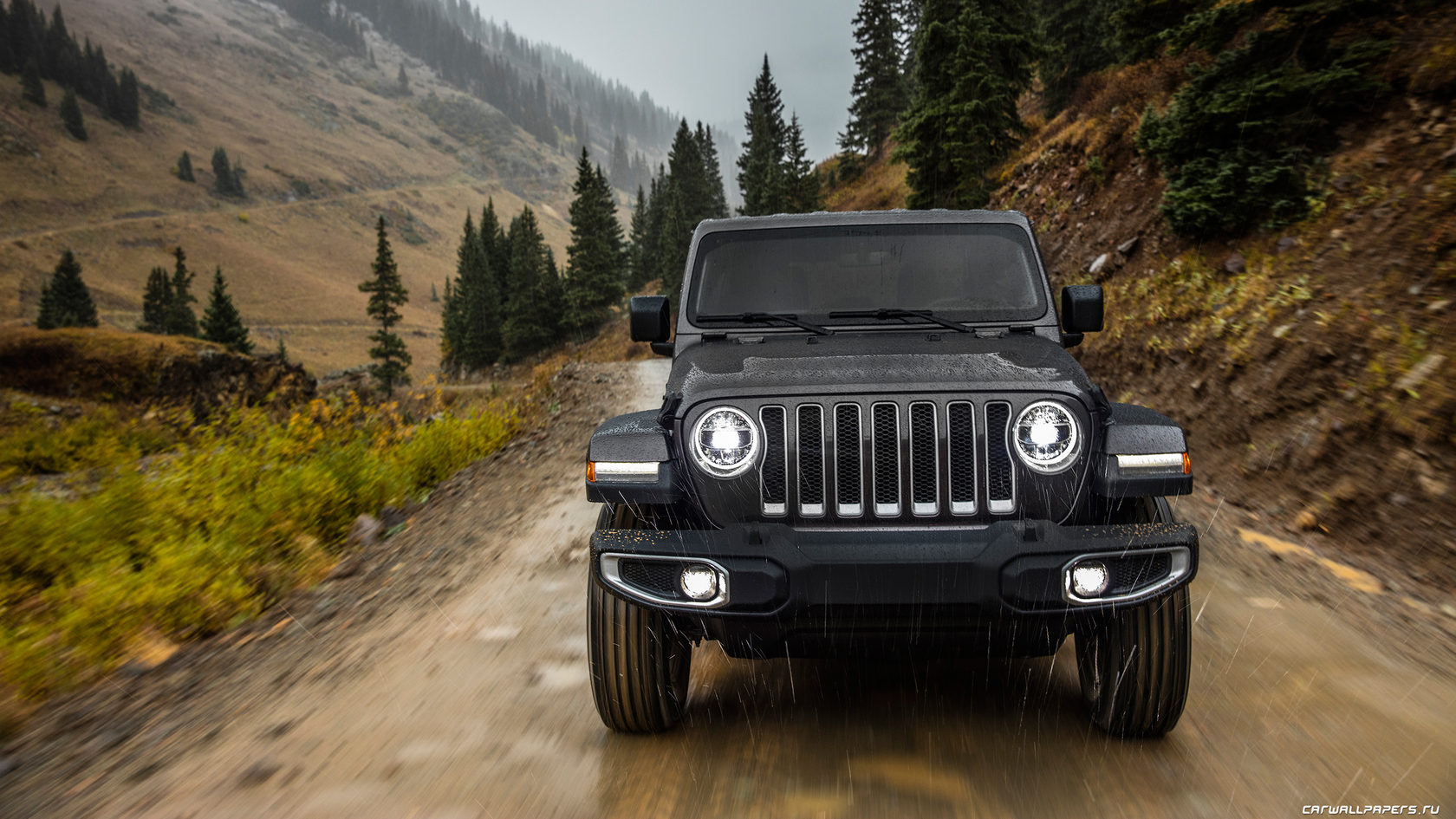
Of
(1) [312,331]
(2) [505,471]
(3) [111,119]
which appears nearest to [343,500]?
(2) [505,471]

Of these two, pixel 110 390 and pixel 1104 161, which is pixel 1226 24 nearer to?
pixel 1104 161

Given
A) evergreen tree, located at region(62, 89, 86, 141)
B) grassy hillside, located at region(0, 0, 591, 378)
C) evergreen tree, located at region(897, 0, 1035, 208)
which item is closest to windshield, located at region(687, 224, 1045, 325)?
evergreen tree, located at region(897, 0, 1035, 208)

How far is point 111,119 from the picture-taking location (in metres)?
116

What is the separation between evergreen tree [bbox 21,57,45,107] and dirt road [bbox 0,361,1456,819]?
145724mm

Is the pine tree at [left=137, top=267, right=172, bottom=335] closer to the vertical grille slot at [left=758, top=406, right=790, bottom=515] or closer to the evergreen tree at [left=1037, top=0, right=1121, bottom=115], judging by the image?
the evergreen tree at [left=1037, top=0, right=1121, bottom=115]

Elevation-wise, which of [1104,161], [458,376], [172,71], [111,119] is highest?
[172,71]

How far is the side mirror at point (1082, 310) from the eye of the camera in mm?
3541

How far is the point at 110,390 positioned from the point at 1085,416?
18.8m

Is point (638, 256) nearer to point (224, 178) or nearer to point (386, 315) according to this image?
point (386, 315)

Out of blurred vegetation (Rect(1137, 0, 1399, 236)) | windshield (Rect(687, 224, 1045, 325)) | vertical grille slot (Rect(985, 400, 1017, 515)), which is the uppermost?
blurred vegetation (Rect(1137, 0, 1399, 236))

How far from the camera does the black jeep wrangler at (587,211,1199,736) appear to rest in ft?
7.44

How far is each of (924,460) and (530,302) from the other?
5479cm

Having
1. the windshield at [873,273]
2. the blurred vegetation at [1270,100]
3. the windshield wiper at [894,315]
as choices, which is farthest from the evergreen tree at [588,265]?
the windshield wiper at [894,315]

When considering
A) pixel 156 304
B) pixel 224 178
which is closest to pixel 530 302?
pixel 156 304
